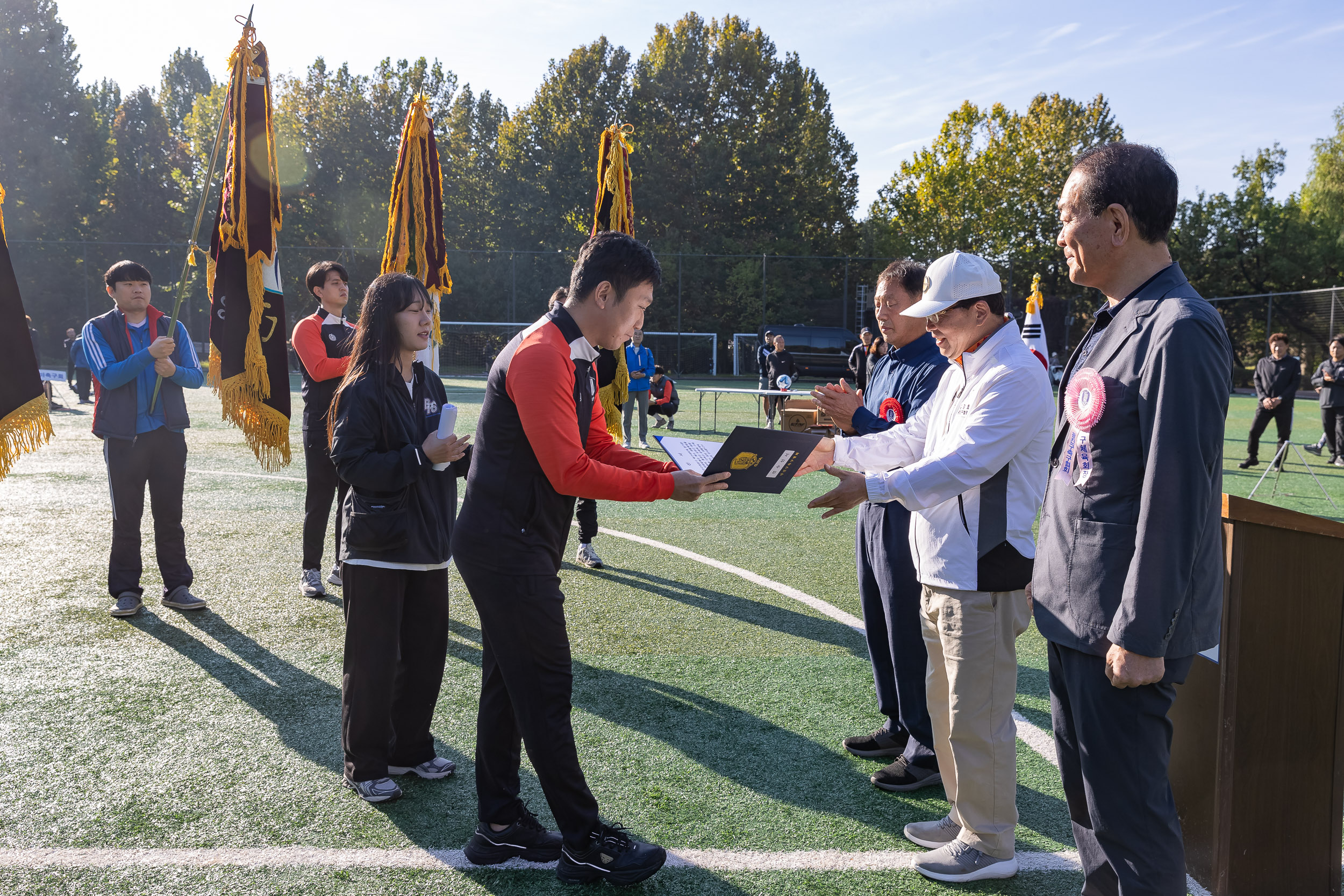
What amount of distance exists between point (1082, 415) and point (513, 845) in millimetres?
2324

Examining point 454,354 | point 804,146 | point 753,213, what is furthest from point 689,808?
point 804,146

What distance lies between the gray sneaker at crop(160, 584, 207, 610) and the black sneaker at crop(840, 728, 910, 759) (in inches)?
172

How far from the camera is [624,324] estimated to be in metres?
2.71

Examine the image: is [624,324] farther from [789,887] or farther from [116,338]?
[116,338]

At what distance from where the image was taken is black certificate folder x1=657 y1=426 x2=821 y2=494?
9.12 feet

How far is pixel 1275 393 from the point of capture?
13.2 meters

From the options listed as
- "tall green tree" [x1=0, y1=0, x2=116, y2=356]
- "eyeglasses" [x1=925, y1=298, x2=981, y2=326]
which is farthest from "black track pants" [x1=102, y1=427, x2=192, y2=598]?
"tall green tree" [x1=0, y1=0, x2=116, y2=356]

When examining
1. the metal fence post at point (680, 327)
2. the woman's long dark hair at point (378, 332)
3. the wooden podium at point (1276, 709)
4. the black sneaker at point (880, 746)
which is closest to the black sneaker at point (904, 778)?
the black sneaker at point (880, 746)

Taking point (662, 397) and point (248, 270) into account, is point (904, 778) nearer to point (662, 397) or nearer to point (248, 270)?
point (248, 270)

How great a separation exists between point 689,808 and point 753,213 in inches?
1686

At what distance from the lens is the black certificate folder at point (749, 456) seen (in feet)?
9.12

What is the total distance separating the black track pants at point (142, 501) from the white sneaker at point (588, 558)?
2.85 meters

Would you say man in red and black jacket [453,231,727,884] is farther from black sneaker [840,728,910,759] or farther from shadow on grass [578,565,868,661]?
shadow on grass [578,565,868,661]

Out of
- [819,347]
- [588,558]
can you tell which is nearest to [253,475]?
[588,558]
